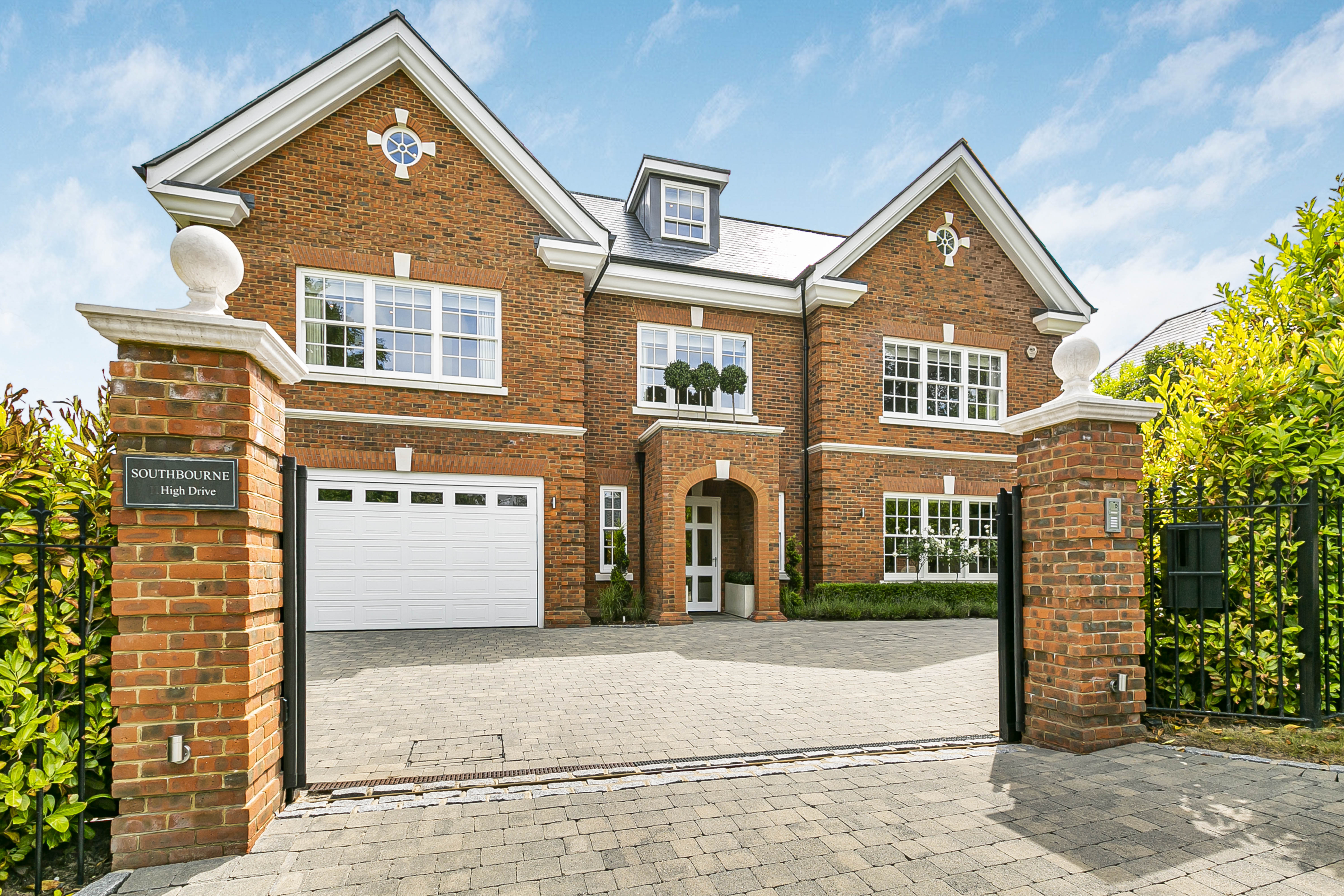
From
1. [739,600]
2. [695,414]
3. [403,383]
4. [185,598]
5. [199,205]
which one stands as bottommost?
[739,600]

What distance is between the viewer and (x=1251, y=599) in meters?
4.87

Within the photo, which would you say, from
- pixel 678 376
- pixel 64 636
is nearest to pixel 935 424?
pixel 678 376

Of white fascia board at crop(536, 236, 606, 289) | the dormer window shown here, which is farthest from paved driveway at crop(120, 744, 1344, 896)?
the dormer window

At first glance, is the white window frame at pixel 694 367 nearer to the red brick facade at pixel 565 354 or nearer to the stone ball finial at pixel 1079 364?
the red brick facade at pixel 565 354

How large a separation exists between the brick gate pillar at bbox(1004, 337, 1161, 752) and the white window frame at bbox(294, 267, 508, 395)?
341 inches

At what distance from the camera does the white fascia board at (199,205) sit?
9.80 meters

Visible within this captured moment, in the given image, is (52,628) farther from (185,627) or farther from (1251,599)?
(1251,599)

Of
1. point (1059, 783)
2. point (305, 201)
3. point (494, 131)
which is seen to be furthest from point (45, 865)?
point (494, 131)

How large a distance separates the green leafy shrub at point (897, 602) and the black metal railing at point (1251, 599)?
7.55 m

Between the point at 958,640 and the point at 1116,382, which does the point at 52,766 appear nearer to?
the point at 958,640

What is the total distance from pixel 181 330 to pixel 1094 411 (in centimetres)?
538

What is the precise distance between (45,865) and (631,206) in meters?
15.1

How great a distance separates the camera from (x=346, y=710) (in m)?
5.67

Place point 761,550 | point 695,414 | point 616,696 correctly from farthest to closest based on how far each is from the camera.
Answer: point 695,414 → point 761,550 → point 616,696
